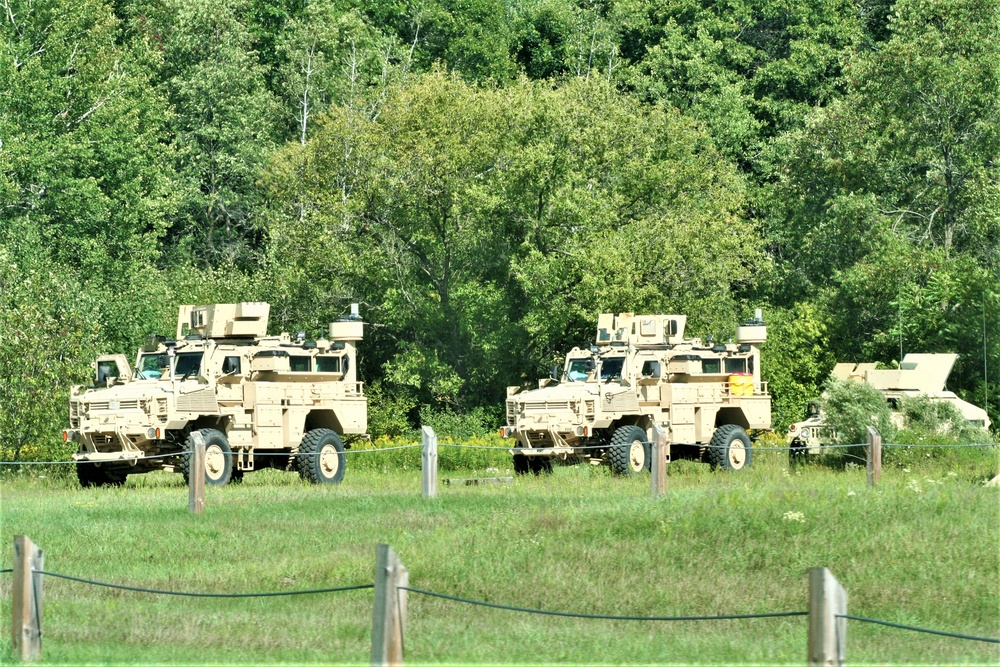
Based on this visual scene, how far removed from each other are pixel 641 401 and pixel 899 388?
610 cm

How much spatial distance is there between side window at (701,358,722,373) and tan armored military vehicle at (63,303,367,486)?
612 cm

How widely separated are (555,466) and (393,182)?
1148 centimetres

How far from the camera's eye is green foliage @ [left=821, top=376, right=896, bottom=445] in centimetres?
2630

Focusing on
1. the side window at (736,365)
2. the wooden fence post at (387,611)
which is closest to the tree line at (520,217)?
the side window at (736,365)

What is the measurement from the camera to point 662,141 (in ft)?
136

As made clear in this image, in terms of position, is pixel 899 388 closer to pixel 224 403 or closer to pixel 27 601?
pixel 224 403

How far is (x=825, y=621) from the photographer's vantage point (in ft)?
26.6

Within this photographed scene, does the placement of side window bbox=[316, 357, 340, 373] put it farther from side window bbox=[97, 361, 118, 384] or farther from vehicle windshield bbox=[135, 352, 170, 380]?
side window bbox=[97, 361, 118, 384]

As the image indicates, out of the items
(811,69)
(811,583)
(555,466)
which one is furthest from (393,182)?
(811,583)

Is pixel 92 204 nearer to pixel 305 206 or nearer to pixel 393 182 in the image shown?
pixel 305 206

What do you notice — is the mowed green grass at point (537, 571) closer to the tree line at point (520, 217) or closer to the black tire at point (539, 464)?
the black tire at point (539, 464)

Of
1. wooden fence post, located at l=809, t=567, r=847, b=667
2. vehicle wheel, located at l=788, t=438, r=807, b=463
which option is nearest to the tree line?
vehicle wheel, located at l=788, t=438, r=807, b=463

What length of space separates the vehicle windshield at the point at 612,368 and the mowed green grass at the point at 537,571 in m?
6.76

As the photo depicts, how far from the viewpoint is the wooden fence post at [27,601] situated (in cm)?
1103
